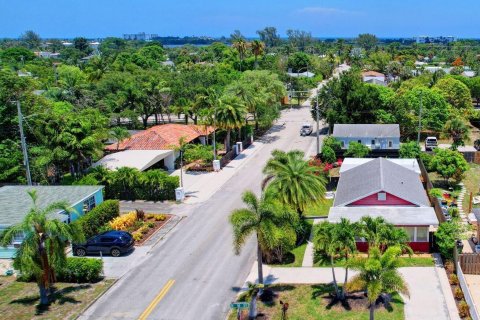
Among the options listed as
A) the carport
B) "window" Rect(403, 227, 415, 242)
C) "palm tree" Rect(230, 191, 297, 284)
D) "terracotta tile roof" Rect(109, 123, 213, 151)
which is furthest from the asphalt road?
"terracotta tile roof" Rect(109, 123, 213, 151)

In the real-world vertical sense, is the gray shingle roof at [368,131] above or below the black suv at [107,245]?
above

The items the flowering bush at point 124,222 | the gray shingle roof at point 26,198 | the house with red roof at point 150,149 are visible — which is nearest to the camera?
the gray shingle roof at point 26,198

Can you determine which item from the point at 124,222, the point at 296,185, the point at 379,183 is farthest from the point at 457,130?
the point at 124,222

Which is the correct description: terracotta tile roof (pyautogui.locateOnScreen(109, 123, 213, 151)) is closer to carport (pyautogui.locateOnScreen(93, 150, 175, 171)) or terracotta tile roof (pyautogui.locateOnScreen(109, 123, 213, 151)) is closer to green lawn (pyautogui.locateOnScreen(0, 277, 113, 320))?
carport (pyautogui.locateOnScreen(93, 150, 175, 171))

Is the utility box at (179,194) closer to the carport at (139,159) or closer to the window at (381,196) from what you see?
the carport at (139,159)

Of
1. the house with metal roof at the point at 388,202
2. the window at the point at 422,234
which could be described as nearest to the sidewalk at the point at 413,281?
the window at the point at 422,234

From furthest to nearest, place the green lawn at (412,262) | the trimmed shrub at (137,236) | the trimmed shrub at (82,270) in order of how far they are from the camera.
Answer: the trimmed shrub at (137,236) → the green lawn at (412,262) → the trimmed shrub at (82,270)
